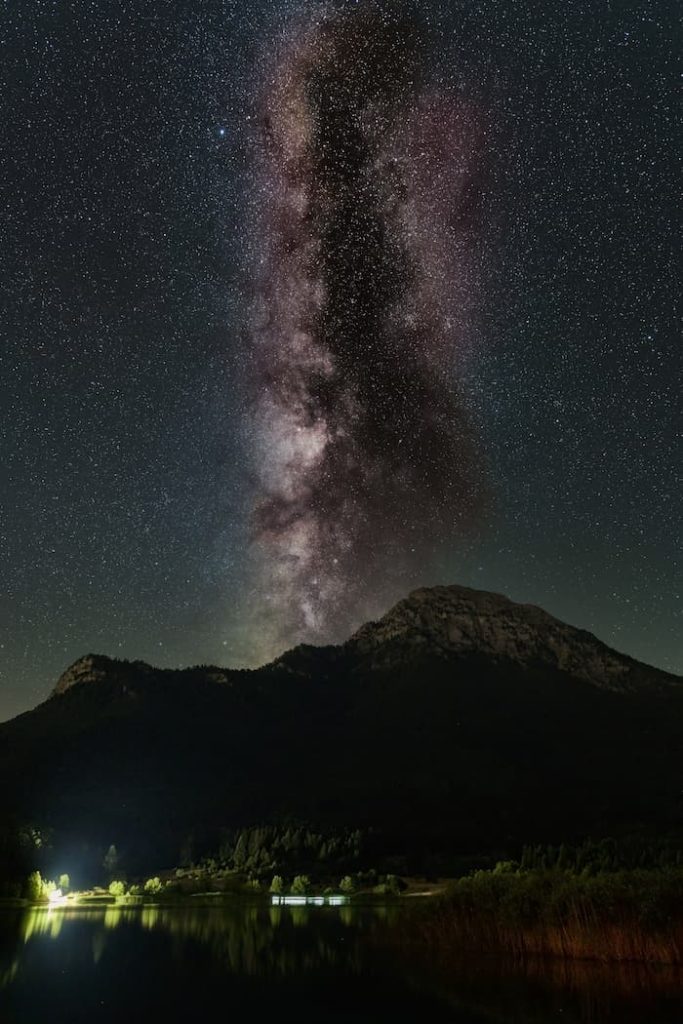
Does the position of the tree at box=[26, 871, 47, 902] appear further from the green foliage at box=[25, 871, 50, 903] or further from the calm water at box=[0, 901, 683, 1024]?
the calm water at box=[0, 901, 683, 1024]

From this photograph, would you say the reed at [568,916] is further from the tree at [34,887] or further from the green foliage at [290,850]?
the green foliage at [290,850]

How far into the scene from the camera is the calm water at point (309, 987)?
22.0 metres

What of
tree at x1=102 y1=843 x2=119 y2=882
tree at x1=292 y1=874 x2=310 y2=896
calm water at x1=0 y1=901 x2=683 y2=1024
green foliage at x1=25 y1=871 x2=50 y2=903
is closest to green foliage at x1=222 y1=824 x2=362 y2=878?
tree at x1=292 y1=874 x2=310 y2=896

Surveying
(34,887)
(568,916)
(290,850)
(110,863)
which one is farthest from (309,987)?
(290,850)

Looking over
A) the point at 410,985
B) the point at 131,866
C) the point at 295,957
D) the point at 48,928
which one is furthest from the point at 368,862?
the point at 410,985

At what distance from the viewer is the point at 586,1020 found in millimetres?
20562

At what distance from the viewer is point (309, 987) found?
91.1 ft

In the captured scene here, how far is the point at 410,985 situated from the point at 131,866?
166 meters

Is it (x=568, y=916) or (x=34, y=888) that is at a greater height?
(x=34, y=888)

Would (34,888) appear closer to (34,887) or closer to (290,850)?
(34,887)

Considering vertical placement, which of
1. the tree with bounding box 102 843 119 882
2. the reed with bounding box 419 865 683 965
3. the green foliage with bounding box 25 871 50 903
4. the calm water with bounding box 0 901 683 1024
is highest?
the tree with bounding box 102 843 119 882

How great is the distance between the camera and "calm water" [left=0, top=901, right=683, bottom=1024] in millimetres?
22047

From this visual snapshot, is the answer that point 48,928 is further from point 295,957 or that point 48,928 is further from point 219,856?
point 219,856

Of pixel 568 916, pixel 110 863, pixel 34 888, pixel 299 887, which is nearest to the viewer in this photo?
pixel 568 916
